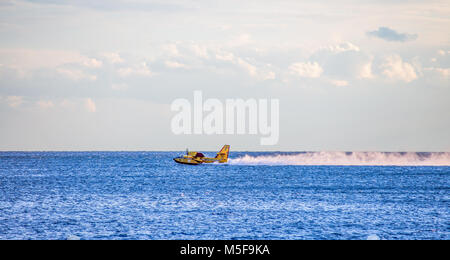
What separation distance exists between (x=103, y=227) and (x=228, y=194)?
3672cm

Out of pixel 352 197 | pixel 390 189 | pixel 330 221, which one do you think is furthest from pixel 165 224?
pixel 390 189

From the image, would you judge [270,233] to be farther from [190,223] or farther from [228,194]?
[228,194]

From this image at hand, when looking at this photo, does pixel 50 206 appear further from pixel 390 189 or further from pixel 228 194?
pixel 390 189

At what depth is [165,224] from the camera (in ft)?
170

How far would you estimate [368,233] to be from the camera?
156 ft
